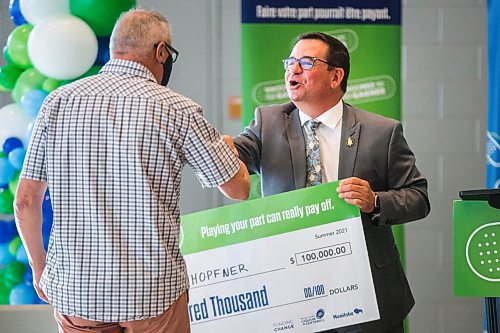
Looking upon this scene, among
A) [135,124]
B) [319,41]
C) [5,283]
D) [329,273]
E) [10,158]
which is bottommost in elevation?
[5,283]

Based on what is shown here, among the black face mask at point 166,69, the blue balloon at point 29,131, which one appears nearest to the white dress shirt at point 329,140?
the black face mask at point 166,69

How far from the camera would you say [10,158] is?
356 centimetres

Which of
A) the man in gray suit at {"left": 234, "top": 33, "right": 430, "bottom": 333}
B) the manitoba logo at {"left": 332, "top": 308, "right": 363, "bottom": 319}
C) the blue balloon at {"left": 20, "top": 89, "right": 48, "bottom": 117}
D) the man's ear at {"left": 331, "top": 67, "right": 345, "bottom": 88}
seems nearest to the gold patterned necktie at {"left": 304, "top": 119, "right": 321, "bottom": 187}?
the man in gray suit at {"left": 234, "top": 33, "right": 430, "bottom": 333}

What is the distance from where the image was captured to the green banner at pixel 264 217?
2.81 m

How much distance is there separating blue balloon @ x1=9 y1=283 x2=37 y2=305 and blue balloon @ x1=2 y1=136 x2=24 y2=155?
570 millimetres

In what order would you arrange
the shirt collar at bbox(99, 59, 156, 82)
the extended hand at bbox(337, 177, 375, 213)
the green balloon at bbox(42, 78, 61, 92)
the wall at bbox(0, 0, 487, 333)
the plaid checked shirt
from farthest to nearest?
the wall at bbox(0, 0, 487, 333)
the green balloon at bbox(42, 78, 61, 92)
the extended hand at bbox(337, 177, 375, 213)
the shirt collar at bbox(99, 59, 156, 82)
the plaid checked shirt

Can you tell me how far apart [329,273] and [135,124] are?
0.95 metres

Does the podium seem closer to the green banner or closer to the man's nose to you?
the green banner

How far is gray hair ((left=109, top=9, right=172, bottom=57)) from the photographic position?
2.33 metres

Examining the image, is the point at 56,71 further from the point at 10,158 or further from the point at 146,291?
the point at 146,291

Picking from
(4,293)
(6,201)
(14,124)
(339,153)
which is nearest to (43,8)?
(14,124)

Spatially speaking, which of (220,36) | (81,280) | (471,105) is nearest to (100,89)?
(81,280)

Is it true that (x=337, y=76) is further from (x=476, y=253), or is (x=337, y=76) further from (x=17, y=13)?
(x=17, y=13)

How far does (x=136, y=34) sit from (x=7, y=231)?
5.43 ft
